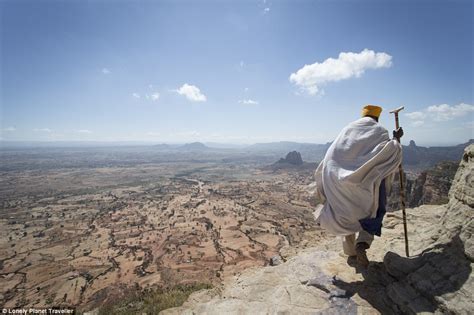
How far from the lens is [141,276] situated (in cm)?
2528

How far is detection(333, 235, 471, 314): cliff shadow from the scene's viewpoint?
11.0ft

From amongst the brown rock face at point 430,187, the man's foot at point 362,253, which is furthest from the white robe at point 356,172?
the brown rock face at point 430,187

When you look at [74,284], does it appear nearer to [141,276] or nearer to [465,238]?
[141,276]

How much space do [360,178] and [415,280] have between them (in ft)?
5.71

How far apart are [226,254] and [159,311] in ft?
85.8

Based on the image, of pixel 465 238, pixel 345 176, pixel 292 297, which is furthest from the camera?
pixel 292 297

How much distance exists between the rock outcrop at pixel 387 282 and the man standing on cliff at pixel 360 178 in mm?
626

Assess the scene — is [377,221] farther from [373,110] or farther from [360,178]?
[373,110]

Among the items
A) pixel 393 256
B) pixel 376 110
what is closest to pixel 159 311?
pixel 393 256

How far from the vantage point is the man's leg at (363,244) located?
434cm

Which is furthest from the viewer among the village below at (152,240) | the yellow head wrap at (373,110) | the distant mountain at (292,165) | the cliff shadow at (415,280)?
the distant mountain at (292,165)

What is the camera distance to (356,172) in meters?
4.08

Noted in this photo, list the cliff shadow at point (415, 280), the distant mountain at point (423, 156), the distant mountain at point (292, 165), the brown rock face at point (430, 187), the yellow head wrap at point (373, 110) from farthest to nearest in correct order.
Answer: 1. the distant mountain at point (292, 165)
2. the distant mountain at point (423, 156)
3. the brown rock face at point (430, 187)
4. the yellow head wrap at point (373, 110)
5. the cliff shadow at point (415, 280)

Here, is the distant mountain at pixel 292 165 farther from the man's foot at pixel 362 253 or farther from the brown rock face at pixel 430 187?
the man's foot at pixel 362 253
